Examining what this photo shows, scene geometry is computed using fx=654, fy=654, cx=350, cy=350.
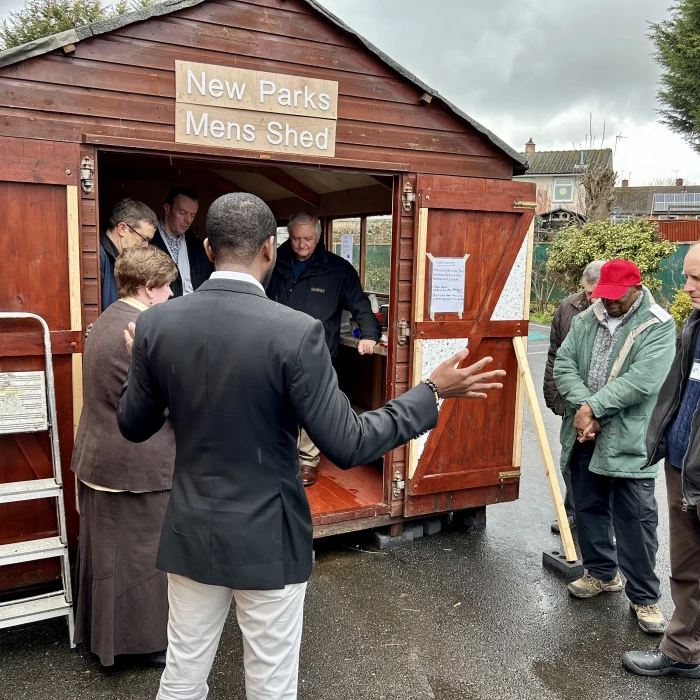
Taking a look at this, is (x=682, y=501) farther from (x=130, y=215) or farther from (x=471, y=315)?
(x=130, y=215)

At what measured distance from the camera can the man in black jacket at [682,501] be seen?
120 inches

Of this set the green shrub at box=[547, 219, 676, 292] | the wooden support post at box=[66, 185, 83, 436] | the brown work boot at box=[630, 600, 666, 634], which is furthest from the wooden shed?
the green shrub at box=[547, 219, 676, 292]

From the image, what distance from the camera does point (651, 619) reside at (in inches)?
142

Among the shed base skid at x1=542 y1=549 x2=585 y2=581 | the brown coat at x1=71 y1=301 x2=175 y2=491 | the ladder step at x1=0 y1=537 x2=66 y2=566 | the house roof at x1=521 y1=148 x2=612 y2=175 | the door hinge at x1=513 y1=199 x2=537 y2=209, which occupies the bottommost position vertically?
the shed base skid at x1=542 y1=549 x2=585 y2=581

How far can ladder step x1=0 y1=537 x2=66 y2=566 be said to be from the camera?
3186 millimetres

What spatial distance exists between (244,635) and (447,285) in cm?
291

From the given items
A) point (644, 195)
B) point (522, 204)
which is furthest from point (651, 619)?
point (644, 195)

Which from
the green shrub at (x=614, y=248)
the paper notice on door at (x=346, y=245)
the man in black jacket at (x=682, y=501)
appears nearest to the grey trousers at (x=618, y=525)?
the man in black jacket at (x=682, y=501)

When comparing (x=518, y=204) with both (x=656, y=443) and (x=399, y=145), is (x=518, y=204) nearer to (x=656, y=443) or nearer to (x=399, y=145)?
(x=399, y=145)

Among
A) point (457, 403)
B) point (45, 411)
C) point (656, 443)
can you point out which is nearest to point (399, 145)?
point (457, 403)

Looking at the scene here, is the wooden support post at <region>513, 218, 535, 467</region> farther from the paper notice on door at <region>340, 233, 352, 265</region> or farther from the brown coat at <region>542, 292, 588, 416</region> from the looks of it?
the paper notice on door at <region>340, 233, 352, 265</region>

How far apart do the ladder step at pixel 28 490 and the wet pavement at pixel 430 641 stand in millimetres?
825

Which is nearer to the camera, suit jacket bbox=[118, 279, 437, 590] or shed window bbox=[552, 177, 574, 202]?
suit jacket bbox=[118, 279, 437, 590]

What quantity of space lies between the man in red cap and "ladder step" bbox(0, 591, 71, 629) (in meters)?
2.91
